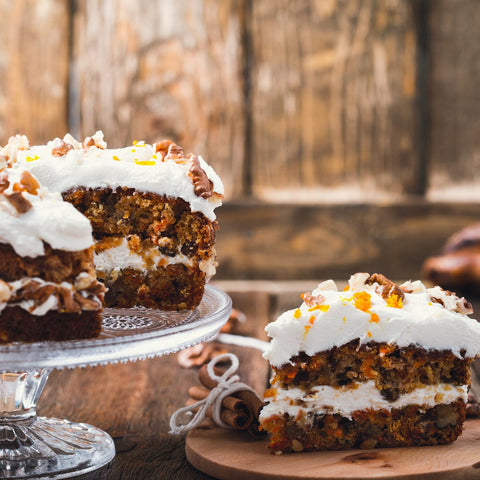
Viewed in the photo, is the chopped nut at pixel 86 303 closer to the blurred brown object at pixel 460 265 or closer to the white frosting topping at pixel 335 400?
the white frosting topping at pixel 335 400

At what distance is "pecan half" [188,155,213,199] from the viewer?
2349 mm

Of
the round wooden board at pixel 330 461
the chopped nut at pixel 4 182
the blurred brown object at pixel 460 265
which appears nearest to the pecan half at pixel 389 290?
the round wooden board at pixel 330 461

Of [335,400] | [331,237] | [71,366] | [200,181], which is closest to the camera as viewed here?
[71,366]

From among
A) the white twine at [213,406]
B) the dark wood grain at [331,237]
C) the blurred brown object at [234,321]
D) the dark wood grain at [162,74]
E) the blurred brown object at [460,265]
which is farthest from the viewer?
the dark wood grain at [331,237]

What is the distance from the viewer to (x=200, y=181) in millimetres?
2359

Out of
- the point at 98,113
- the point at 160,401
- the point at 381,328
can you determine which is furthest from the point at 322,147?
the point at 381,328

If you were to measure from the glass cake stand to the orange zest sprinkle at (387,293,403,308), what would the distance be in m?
0.42

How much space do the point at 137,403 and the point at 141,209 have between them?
23.2 inches

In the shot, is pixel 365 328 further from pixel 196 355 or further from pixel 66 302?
pixel 196 355

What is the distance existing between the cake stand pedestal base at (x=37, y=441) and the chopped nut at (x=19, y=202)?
1.59 feet

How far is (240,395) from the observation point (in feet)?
7.40

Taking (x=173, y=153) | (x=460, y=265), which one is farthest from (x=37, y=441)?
(x=460, y=265)

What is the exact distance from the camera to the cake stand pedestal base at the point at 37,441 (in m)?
2.05

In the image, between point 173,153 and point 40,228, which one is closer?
point 40,228
